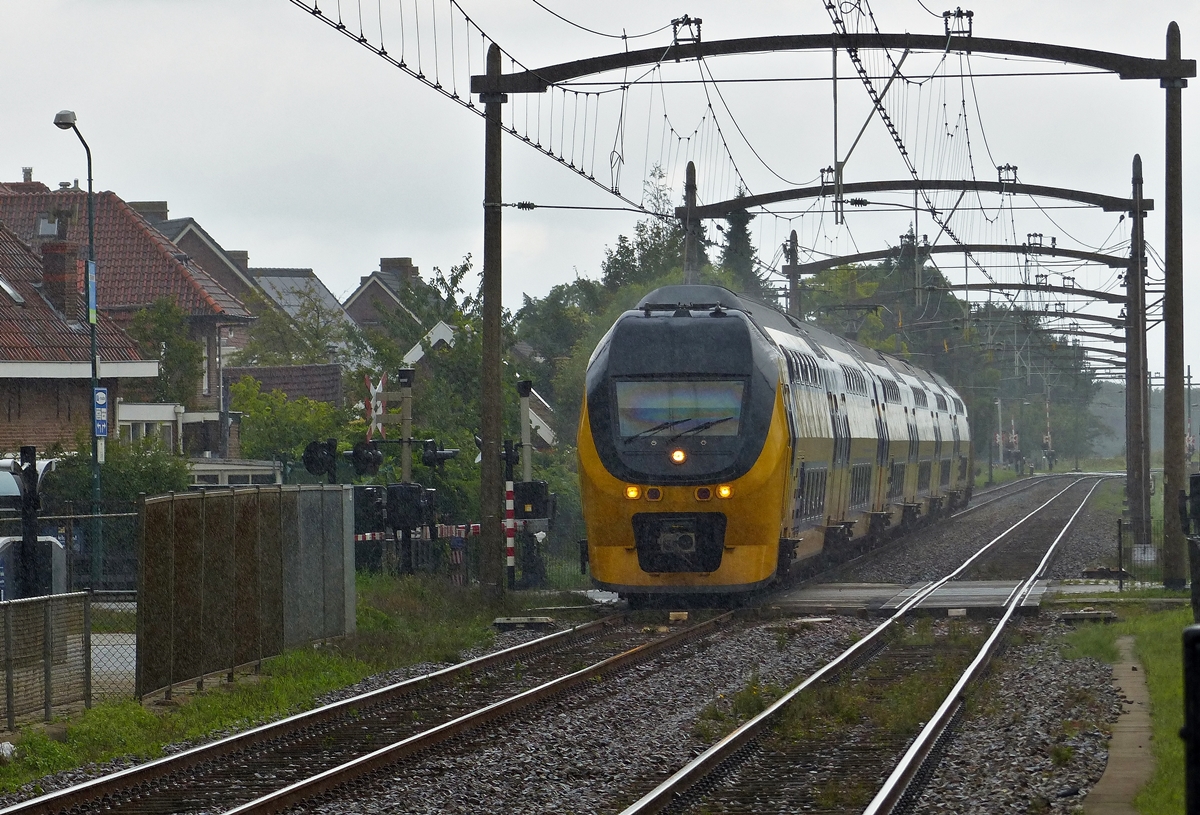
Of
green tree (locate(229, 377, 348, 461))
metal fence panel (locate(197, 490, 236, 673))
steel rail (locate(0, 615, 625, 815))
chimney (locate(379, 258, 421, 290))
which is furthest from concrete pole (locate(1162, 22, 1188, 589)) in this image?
chimney (locate(379, 258, 421, 290))

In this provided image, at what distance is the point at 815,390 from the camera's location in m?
23.8

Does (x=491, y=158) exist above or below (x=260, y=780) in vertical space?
above

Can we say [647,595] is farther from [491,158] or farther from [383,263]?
[383,263]

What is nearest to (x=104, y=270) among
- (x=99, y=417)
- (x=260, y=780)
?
(x=99, y=417)

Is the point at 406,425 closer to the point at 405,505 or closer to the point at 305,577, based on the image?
the point at 405,505

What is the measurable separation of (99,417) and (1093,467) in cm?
12225

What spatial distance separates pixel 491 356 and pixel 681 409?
336 centimetres

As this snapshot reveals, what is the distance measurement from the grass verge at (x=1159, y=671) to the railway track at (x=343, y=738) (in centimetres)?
442

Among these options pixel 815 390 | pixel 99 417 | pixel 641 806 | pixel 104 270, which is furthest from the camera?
pixel 104 270

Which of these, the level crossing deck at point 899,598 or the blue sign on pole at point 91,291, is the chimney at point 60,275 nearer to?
the blue sign on pole at point 91,291

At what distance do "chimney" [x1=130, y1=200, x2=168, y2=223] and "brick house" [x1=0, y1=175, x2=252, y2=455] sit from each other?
25587 millimetres

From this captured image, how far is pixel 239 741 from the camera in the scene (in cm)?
1210

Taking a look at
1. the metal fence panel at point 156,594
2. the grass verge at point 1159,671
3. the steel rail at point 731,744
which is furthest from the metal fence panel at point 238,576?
the grass verge at point 1159,671

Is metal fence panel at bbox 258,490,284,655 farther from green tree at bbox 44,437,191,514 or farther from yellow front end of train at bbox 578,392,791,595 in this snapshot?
green tree at bbox 44,437,191,514
